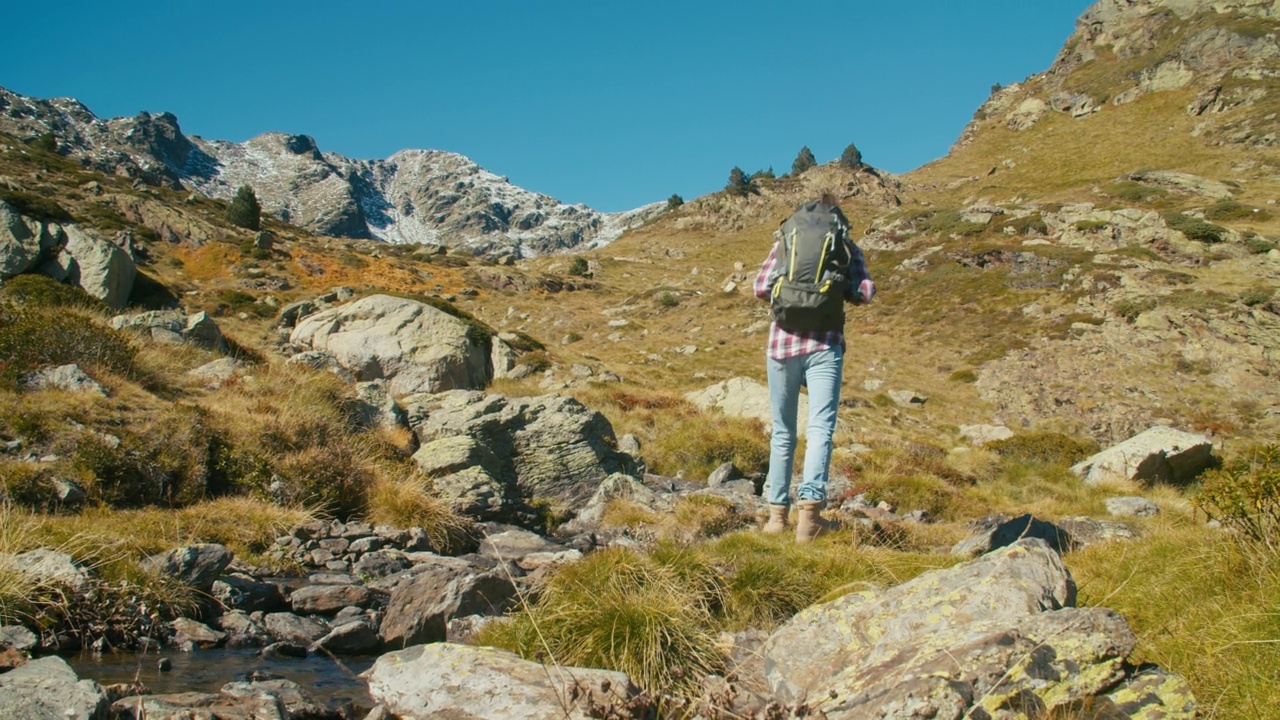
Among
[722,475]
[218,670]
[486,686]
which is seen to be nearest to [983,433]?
[722,475]

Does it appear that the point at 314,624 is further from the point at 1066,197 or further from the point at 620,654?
the point at 1066,197

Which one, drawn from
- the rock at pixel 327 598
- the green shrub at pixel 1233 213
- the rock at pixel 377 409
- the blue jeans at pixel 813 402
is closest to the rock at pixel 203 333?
the rock at pixel 377 409

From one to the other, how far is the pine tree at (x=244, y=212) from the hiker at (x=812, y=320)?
161 ft

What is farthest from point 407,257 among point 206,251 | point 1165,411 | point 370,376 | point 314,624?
point 314,624

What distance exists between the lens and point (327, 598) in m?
5.32

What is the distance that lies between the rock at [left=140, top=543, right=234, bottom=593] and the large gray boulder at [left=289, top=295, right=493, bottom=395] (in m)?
10.2

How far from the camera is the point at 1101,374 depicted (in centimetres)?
2519

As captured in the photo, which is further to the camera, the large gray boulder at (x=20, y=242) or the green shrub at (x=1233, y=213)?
the green shrub at (x=1233, y=213)

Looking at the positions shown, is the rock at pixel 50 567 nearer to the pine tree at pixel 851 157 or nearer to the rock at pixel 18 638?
the rock at pixel 18 638

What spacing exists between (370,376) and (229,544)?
9.63 m

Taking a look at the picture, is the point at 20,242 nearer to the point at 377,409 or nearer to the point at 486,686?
the point at 377,409

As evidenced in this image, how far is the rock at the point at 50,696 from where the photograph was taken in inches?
102

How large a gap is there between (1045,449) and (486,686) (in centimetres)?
1585

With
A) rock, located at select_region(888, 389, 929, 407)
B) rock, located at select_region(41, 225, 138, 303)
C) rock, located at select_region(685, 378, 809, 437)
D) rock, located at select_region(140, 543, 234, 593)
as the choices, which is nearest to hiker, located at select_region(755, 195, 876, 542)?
rock, located at select_region(140, 543, 234, 593)
